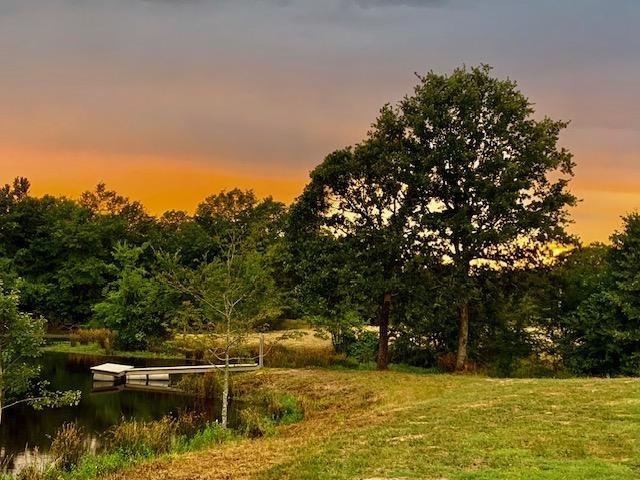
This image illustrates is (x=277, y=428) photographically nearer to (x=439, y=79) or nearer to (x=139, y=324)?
(x=439, y=79)

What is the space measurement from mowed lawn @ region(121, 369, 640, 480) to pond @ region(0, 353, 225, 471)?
6.66 meters

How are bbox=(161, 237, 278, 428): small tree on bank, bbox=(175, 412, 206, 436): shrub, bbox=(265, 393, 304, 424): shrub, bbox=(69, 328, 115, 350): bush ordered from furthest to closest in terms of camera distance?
bbox=(69, 328, 115, 350): bush → bbox=(161, 237, 278, 428): small tree on bank → bbox=(265, 393, 304, 424): shrub → bbox=(175, 412, 206, 436): shrub

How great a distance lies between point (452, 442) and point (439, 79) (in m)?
21.2

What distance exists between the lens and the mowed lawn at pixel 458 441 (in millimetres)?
10438

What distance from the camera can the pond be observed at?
1828 cm

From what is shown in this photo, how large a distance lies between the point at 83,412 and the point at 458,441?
A: 680 inches

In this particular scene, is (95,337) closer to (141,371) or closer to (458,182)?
(141,371)

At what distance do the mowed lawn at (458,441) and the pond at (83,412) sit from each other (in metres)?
6.66

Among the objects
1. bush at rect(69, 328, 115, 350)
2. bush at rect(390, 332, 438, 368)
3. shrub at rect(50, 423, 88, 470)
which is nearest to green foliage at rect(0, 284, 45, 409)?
shrub at rect(50, 423, 88, 470)

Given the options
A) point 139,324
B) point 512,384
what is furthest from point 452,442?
point 139,324

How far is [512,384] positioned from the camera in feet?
71.1

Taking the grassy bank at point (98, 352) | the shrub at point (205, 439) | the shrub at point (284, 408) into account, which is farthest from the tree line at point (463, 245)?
the grassy bank at point (98, 352)

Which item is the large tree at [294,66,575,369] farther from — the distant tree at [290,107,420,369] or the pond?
the pond

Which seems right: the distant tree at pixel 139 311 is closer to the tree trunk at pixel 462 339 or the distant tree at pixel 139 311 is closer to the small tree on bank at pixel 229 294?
the tree trunk at pixel 462 339
